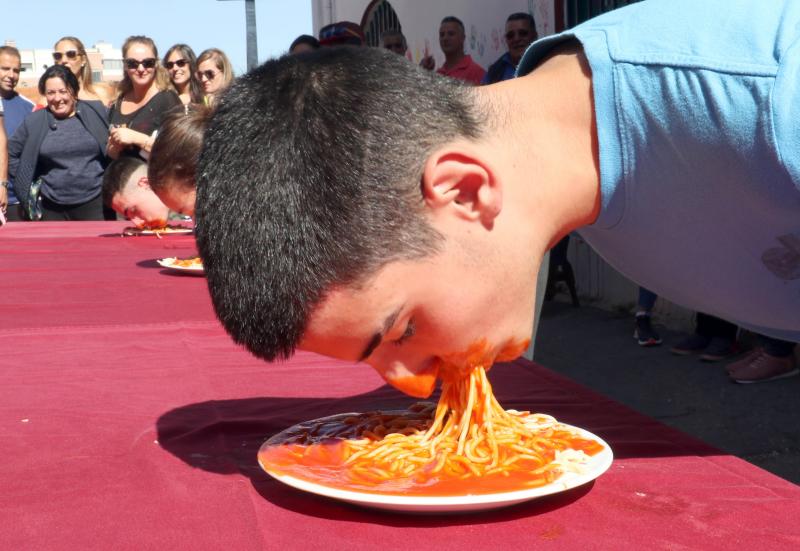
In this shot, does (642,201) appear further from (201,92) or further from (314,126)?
(201,92)

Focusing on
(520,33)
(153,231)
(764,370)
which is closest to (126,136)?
(153,231)

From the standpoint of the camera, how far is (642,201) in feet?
4.61

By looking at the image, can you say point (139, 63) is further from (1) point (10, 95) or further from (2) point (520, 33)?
(2) point (520, 33)

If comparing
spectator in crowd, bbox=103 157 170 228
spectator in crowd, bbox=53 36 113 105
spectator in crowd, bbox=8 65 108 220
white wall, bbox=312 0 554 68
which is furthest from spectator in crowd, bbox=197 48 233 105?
white wall, bbox=312 0 554 68

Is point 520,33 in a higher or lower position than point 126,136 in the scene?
higher

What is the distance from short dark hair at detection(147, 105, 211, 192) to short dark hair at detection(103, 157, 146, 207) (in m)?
1.35

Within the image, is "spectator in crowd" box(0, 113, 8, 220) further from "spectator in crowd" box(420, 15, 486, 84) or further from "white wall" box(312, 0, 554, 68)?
"white wall" box(312, 0, 554, 68)

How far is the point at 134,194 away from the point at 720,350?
303cm

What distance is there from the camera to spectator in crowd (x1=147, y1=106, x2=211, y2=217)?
11.0 feet

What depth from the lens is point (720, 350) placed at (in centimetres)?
508

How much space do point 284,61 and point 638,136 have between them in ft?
1.60

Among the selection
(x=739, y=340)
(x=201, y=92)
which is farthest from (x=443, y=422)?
(x=201, y=92)


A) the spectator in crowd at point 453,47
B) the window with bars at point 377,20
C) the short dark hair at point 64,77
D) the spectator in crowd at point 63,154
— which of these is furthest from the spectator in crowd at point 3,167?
the window with bars at point 377,20

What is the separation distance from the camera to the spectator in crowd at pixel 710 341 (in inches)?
200
